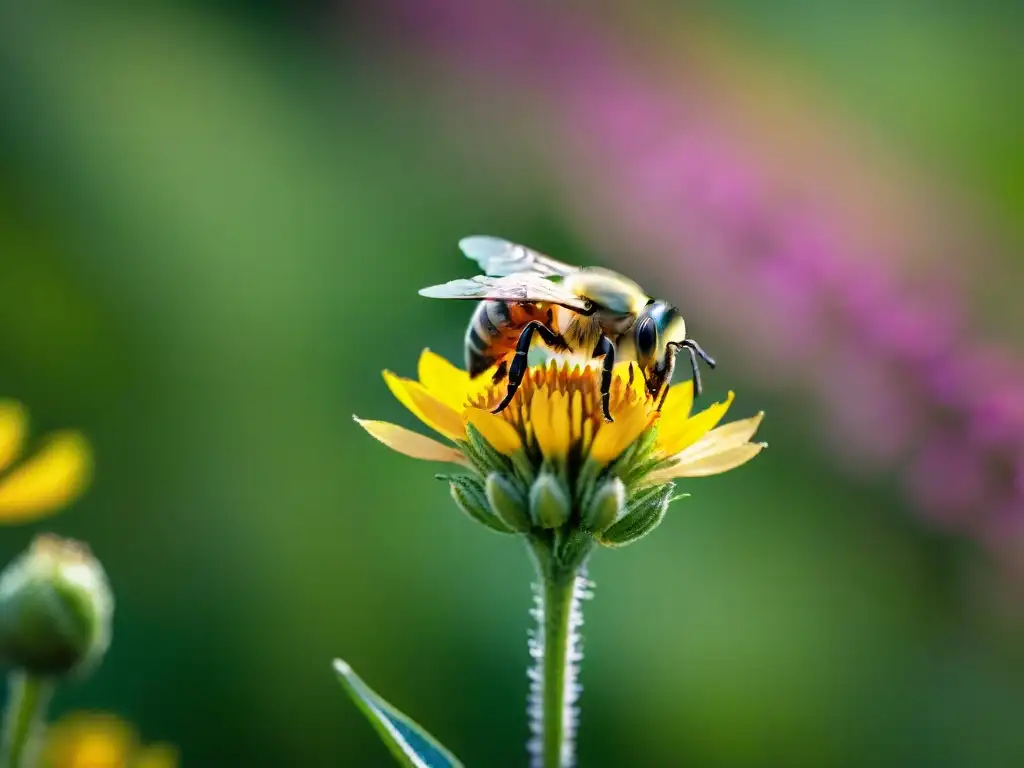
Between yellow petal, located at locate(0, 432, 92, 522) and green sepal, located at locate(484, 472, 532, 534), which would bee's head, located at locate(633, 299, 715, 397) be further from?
yellow petal, located at locate(0, 432, 92, 522)

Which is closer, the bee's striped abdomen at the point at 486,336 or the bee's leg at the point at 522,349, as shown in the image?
the bee's leg at the point at 522,349

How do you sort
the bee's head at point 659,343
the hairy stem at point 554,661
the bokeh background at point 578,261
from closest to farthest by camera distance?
the hairy stem at point 554,661, the bee's head at point 659,343, the bokeh background at point 578,261

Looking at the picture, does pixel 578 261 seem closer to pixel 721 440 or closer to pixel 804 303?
pixel 804 303

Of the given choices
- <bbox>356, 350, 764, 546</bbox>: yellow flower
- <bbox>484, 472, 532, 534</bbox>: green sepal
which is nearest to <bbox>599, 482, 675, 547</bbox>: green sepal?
<bbox>356, 350, 764, 546</bbox>: yellow flower

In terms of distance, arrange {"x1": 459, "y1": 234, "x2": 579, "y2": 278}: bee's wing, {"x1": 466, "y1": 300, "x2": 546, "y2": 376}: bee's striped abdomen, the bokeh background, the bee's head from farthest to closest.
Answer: the bokeh background
{"x1": 459, "y1": 234, "x2": 579, "y2": 278}: bee's wing
{"x1": 466, "y1": 300, "x2": 546, "y2": 376}: bee's striped abdomen
the bee's head

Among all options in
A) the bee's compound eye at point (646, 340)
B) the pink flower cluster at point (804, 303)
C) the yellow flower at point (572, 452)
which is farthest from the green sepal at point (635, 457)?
the pink flower cluster at point (804, 303)

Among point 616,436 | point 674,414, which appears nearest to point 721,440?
point 674,414

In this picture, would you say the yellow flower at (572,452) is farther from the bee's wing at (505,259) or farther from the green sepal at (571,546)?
the bee's wing at (505,259)
